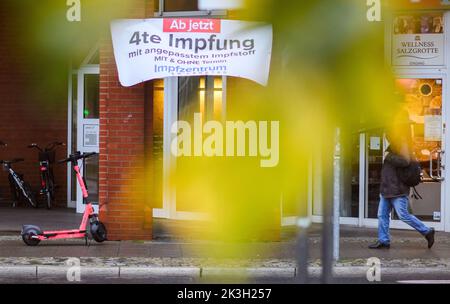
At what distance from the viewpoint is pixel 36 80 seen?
129cm

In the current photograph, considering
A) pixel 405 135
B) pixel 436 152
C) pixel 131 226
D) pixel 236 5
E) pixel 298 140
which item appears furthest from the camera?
pixel 436 152

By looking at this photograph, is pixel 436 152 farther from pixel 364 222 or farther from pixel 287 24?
pixel 287 24

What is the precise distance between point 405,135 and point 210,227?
51cm

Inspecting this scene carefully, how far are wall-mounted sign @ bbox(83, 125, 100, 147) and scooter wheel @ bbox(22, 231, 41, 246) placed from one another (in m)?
3.37

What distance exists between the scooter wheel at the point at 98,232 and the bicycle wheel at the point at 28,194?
3981 mm

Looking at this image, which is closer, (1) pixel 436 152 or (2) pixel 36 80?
(2) pixel 36 80

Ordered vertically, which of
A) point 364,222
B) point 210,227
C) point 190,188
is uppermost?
point 190,188

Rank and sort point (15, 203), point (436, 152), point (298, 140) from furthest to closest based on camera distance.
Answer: point (15, 203), point (436, 152), point (298, 140)

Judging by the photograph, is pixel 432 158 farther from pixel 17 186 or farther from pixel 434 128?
pixel 17 186

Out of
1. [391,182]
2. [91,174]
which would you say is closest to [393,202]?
[391,182]

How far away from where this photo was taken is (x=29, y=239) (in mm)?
8656

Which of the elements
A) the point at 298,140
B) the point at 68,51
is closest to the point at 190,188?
the point at 298,140

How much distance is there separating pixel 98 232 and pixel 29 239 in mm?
904

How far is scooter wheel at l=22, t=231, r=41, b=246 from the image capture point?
8.65 metres
